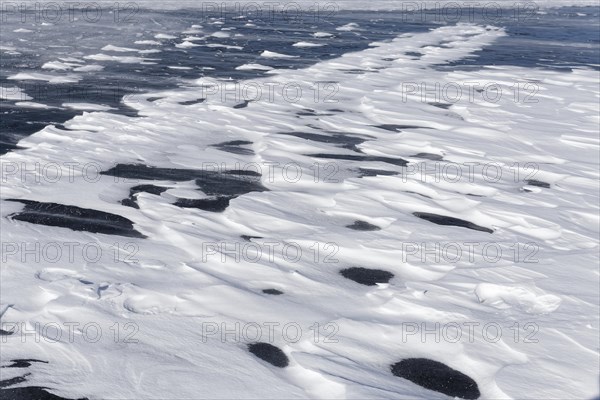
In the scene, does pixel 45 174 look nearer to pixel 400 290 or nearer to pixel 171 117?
pixel 171 117

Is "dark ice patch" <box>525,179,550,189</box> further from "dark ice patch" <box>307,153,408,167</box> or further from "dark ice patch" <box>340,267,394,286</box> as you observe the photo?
"dark ice patch" <box>340,267,394,286</box>

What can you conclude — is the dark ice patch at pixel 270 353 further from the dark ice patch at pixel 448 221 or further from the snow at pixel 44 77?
the snow at pixel 44 77

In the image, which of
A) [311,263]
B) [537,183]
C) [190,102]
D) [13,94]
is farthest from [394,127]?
[13,94]

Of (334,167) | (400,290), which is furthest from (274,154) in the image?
(400,290)

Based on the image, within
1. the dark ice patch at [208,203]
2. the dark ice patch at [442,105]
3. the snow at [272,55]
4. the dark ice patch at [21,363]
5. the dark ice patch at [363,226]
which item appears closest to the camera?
the dark ice patch at [21,363]

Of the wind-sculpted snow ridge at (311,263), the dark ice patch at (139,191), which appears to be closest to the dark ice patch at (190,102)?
the wind-sculpted snow ridge at (311,263)

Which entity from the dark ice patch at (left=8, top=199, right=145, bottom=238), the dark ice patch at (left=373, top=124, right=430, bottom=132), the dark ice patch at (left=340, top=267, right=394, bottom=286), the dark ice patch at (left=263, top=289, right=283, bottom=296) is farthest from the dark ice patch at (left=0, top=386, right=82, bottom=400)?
the dark ice patch at (left=373, top=124, right=430, bottom=132)
